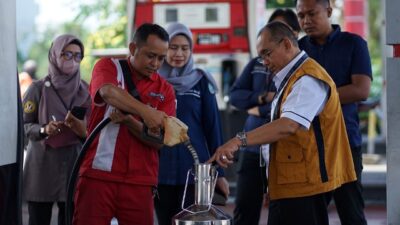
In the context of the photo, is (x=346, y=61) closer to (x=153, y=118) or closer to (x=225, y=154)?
(x=225, y=154)

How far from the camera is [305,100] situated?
17.5 feet

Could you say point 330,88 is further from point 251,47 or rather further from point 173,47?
point 251,47

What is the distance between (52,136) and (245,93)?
1562 mm

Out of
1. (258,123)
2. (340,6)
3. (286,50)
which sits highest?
(340,6)

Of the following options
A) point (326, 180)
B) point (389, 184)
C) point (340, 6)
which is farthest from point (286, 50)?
point (340, 6)

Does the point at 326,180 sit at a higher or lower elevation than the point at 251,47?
lower

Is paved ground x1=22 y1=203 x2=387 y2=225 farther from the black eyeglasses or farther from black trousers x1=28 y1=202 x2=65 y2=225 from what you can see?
the black eyeglasses

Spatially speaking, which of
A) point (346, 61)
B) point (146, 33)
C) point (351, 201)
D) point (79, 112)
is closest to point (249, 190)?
point (351, 201)

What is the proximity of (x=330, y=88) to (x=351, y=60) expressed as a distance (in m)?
1.33

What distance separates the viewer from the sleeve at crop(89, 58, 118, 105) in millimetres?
5602

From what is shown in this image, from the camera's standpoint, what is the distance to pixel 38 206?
7.17 meters

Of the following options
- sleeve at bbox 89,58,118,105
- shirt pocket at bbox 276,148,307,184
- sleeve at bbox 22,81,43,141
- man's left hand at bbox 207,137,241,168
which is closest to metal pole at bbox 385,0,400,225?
shirt pocket at bbox 276,148,307,184

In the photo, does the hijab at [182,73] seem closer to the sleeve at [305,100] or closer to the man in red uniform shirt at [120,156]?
the man in red uniform shirt at [120,156]

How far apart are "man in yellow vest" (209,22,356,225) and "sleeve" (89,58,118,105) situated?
84 centimetres
